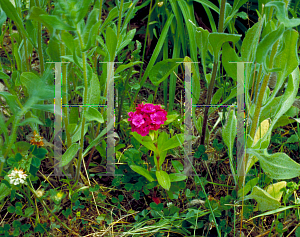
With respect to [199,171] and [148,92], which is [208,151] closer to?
[199,171]

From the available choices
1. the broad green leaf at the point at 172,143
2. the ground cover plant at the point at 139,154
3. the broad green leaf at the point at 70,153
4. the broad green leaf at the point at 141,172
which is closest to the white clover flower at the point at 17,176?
the ground cover plant at the point at 139,154

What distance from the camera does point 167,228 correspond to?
1145mm

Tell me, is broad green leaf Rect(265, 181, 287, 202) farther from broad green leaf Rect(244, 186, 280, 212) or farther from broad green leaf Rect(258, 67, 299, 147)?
broad green leaf Rect(258, 67, 299, 147)

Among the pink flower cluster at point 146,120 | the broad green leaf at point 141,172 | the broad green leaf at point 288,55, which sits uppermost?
the broad green leaf at point 288,55

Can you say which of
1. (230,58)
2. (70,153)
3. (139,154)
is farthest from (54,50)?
(230,58)

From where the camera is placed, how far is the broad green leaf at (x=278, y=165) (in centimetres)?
108

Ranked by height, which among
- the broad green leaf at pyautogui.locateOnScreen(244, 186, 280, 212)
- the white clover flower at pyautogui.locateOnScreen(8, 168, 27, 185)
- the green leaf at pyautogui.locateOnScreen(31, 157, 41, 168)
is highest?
the green leaf at pyautogui.locateOnScreen(31, 157, 41, 168)

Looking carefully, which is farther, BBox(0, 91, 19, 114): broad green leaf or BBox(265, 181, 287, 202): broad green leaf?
BBox(265, 181, 287, 202): broad green leaf

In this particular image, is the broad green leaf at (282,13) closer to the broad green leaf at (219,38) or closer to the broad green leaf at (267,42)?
the broad green leaf at (267,42)

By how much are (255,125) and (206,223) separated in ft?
1.33

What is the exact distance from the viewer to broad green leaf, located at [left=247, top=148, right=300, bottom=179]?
108cm

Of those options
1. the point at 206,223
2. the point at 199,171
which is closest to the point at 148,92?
the point at 199,171

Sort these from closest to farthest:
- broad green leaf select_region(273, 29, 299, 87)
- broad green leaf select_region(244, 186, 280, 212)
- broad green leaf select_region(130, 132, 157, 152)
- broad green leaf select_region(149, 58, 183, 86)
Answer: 1. broad green leaf select_region(273, 29, 299, 87)
2. broad green leaf select_region(244, 186, 280, 212)
3. broad green leaf select_region(130, 132, 157, 152)
4. broad green leaf select_region(149, 58, 183, 86)

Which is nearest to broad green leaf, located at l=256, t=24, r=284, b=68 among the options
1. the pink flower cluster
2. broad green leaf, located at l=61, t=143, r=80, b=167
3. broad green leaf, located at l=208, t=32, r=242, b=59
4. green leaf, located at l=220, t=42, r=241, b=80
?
broad green leaf, located at l=208, t=32, r=242, b=59
